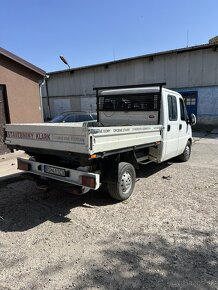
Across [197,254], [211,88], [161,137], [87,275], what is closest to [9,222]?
[87,275]

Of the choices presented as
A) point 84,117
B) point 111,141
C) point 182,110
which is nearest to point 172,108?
point 182,110

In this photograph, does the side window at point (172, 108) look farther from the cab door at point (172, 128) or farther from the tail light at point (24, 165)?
the tail light at point (24, 165)

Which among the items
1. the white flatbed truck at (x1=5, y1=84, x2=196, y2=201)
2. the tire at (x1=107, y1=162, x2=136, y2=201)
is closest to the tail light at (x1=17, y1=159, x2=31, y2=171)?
the white flatbed truck at (x1=5, y1=84, x2=196, y2=201)

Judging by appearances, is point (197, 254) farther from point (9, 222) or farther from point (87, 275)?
point (9, 222)

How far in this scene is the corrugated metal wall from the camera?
18.2m

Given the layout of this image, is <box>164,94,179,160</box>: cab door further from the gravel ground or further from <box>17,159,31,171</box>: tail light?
<box>17,159,31,171</box>: tail light

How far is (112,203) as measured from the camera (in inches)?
195

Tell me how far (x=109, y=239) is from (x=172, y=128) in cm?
393

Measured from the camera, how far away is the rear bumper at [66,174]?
13.3ft

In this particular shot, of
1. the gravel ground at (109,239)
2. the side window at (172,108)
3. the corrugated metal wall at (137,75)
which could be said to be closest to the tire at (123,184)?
the gravel ground at (109,239)

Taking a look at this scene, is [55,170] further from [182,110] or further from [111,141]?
[182,110]

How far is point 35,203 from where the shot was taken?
496cm

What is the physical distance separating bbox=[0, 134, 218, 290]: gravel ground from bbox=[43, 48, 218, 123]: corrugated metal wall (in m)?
14.5

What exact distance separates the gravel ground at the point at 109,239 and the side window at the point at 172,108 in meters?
1.84
